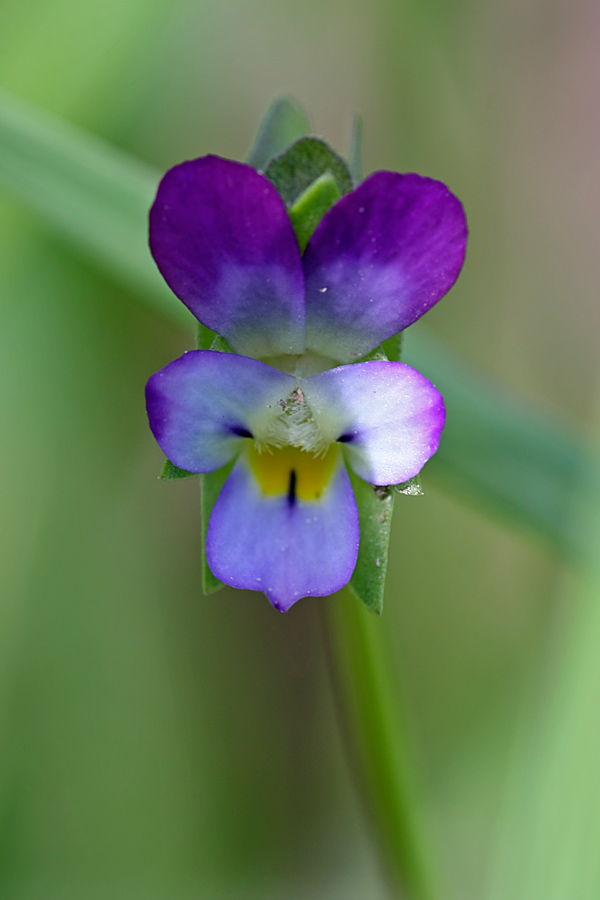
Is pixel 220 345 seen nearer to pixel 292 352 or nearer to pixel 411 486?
pixel 292 352

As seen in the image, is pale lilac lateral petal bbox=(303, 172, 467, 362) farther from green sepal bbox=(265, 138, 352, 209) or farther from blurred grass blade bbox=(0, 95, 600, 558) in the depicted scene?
blurred grass blade bbox=(0, 95, 600, 558)

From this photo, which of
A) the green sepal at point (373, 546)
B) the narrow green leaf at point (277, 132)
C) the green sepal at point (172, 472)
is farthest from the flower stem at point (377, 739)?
the narrow green leaf at point (277, 132)

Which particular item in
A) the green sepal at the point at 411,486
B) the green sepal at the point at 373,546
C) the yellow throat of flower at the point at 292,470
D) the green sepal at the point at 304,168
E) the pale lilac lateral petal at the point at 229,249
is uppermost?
the green sepal at the point at 304,168

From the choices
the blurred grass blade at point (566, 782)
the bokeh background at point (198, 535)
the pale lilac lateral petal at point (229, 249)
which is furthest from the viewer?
the bokeh background at point (198, 535)

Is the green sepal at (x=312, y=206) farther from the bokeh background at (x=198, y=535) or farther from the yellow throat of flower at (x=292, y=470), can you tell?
the bokeh background at (x=198, y=535)

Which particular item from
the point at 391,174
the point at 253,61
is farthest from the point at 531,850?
the point at 253,61

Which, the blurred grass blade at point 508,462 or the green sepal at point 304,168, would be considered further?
the blurred grass blade at point 508,462

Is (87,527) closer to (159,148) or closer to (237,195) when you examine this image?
(159,148)
